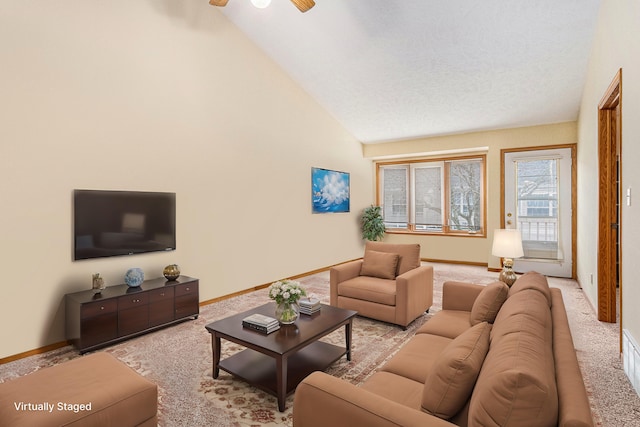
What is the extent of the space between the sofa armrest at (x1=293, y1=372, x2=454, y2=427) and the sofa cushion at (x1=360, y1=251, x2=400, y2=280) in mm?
2744

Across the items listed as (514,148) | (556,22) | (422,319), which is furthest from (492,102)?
(422,319)

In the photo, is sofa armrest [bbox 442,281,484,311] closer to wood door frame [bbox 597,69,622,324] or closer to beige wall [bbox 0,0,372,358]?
wood door frame [bbox 597,69,622,324]

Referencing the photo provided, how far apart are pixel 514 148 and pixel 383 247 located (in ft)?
12.3

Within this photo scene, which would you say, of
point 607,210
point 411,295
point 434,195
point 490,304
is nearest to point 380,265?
point 411,295

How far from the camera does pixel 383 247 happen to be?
14.5 feet

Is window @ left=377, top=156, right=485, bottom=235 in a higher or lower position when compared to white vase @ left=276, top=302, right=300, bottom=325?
higher

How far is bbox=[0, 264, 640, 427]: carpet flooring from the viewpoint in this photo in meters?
2.22

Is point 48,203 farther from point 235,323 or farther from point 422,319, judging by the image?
point 422,319

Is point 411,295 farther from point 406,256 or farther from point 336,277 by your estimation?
point 336,277

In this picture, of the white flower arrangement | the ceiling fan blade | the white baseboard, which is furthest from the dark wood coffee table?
the ceiling fan blade

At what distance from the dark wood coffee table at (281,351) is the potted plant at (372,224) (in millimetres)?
4865

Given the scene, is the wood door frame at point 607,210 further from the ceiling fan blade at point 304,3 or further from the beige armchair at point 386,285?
the ceiling fan blade at point 304,3

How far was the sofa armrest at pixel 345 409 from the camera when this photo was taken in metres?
1.19

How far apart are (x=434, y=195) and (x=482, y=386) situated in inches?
282
